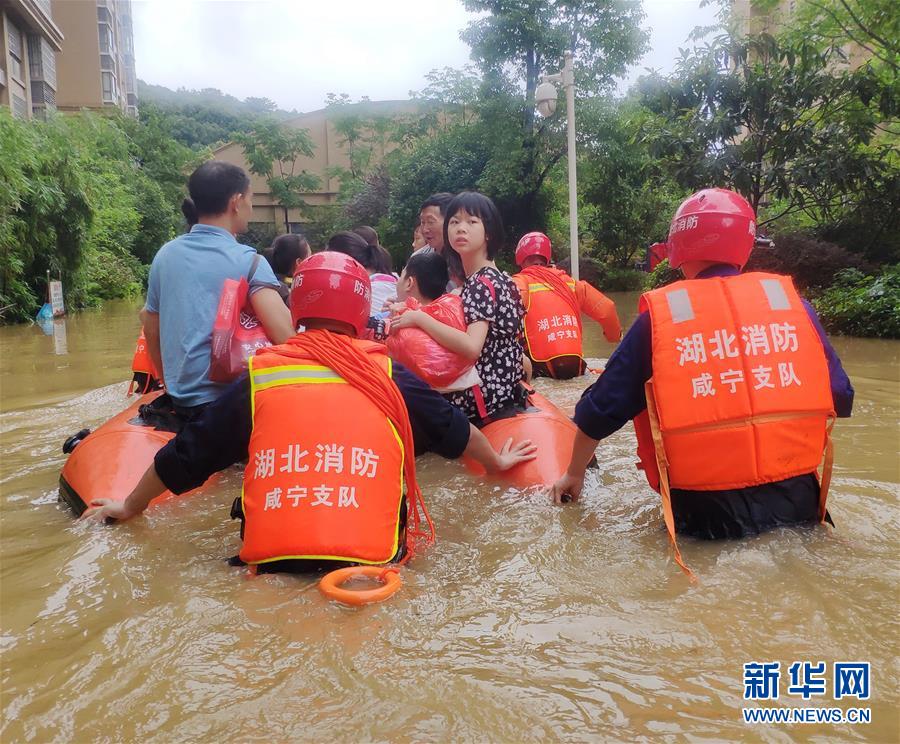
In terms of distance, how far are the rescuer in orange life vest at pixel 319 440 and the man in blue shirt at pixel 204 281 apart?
0.88m

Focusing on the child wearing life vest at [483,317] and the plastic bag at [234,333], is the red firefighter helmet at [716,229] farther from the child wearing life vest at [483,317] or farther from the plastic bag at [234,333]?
the plastic bag at [234,333]

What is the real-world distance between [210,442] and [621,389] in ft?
4.50

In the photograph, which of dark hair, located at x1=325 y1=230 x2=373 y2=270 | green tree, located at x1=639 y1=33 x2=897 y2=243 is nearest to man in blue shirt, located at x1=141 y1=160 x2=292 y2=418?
dark hair, located at x1=325 y1=230 x2=373 y2=270

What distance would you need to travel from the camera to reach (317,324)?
7.99 ft

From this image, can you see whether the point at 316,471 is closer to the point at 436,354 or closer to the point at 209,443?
the point at 209,443

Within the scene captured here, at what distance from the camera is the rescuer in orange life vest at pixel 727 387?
2355mm

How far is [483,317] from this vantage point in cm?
355

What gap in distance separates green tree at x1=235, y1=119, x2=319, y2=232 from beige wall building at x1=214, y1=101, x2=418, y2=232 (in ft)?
2.62

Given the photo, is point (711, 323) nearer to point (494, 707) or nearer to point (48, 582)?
point (494, 707)

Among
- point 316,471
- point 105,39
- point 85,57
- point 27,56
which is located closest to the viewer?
point 316,471

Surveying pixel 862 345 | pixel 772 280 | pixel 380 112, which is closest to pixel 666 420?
pixel 772 280

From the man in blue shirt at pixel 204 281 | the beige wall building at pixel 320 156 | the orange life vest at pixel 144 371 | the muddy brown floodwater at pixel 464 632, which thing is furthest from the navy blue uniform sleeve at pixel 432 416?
the beige wall building at pixel 320 156

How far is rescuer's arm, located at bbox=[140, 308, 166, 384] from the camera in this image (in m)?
3.53

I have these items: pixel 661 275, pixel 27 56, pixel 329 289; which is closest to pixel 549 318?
pixel 329 289
